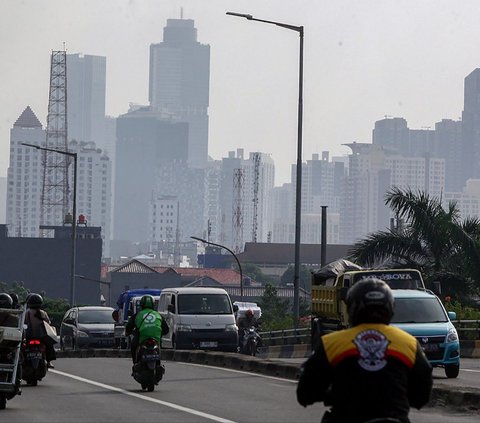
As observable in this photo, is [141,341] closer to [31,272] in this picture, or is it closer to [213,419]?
[213,419]

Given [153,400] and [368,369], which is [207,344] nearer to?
[153,400]

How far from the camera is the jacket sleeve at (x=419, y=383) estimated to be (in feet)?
24.6

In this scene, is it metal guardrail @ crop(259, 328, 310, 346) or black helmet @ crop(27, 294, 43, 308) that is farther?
A: metal guardrail @ crop(259, 328, 310, 346)

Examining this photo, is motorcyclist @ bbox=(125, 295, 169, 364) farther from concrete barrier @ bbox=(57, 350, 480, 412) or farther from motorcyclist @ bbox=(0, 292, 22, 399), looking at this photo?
motorcyclist @ bbox=(0, 292, 22, 399)

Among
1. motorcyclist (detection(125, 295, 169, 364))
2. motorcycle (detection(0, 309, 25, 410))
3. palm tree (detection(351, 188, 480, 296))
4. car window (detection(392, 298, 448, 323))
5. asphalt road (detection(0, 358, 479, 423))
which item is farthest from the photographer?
palm tree (detection(351, 188, 480, 296))

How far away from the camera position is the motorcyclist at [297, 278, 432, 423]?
23.9 ft

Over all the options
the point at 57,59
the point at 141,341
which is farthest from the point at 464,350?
the point at 57,59

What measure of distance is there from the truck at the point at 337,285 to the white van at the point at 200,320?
120 inches

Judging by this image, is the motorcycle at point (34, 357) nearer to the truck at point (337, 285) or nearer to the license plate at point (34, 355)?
the license plate at point (34, 355)

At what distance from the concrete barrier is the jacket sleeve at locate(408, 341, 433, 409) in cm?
1025

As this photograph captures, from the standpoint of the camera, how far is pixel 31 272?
146m

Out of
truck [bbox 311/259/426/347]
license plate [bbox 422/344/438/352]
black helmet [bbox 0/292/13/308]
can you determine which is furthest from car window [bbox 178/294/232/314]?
black helmet [bbox 0/292/13/308]

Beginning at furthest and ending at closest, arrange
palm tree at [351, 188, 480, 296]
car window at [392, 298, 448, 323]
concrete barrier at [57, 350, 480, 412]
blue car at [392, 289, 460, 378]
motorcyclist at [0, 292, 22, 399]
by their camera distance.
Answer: palm tree at [351, 188, 480, 296], car window at [392, 298, 448, 323], blue car at [392, 289, 460, 378], concrete barrier at [57, 350, 480, 412], motorcyclist at [0, 292, 22, 399]

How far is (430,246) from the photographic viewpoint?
43.4 metres
